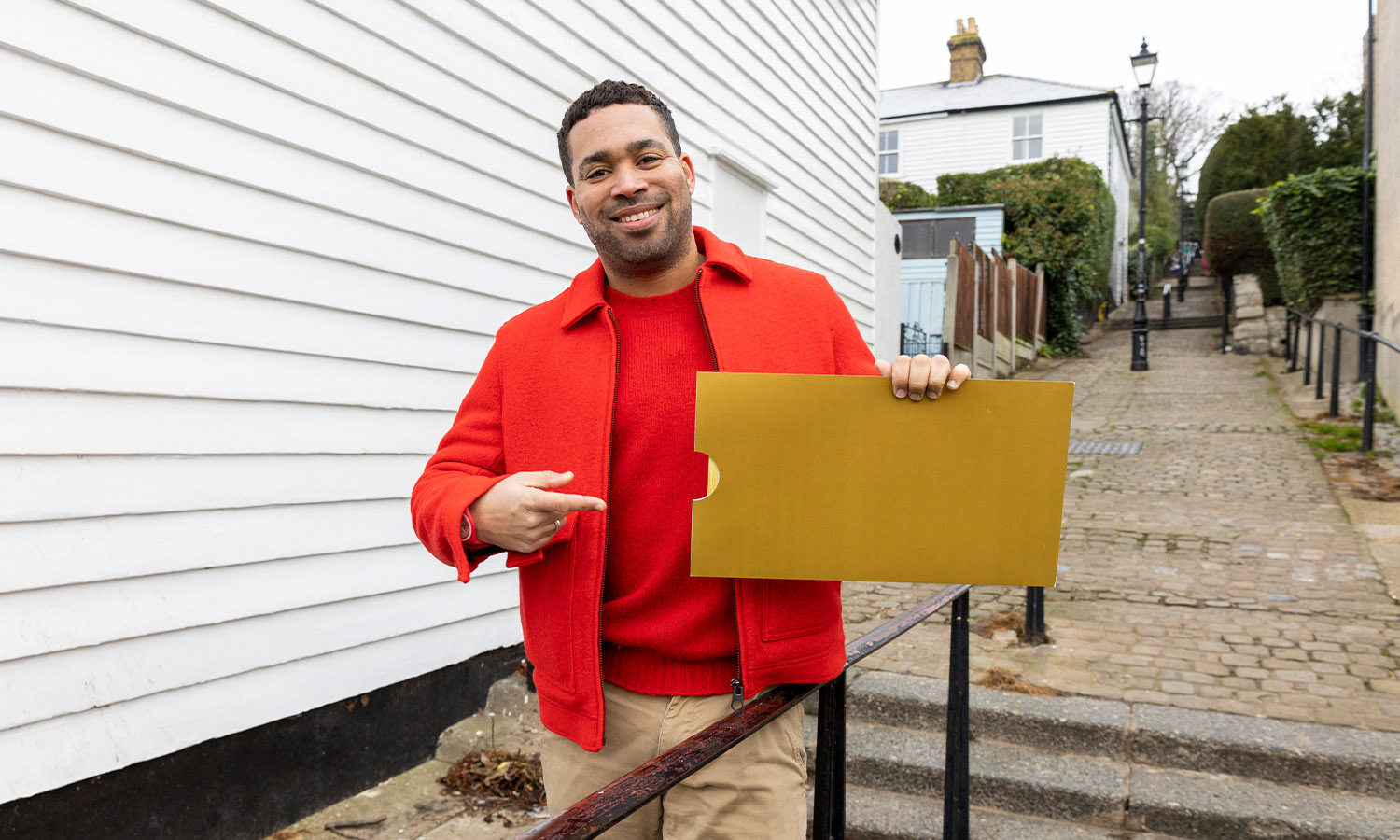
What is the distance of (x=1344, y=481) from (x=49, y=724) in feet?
29.0

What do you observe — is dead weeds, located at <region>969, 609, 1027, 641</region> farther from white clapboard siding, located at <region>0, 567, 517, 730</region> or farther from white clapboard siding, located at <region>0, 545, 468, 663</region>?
white clapboard siding, located at <region>0, 545, 468, 663</region>

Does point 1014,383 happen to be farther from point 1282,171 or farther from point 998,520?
point 1282,171

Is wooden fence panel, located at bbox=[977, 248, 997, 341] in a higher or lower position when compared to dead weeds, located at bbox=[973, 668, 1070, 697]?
higher

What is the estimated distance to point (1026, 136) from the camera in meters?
25.2

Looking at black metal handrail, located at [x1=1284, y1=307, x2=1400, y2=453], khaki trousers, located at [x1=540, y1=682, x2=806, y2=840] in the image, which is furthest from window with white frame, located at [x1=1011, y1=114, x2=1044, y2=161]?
khaki trousers, located at [x1=540, y1=682, x2=806, y2=840]

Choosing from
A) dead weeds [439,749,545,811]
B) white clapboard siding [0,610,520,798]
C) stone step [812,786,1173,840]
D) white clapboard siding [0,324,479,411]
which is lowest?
stone step [812,786,1173,840]

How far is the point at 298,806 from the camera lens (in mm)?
3445

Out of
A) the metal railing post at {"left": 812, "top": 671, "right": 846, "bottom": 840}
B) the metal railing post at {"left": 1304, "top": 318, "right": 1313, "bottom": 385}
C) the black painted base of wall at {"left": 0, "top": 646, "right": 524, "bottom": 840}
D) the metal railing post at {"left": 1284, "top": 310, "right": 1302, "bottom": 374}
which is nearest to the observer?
the metal railing post at {"left": 812, "top": 671, "right": 846, "bottom": 840}

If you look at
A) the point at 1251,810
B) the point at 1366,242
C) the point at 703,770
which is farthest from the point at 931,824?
the point at 1366,242

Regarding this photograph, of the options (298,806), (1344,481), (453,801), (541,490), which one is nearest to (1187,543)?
(1344,481)

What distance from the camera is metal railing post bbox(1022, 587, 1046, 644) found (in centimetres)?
481

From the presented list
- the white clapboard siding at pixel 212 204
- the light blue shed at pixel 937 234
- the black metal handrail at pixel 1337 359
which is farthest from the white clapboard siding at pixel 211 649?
the light blue shed at pixel 937 234

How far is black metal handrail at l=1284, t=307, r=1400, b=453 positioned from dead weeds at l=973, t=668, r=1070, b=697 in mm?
5507

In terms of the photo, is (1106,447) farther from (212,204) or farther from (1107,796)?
(212,204)
